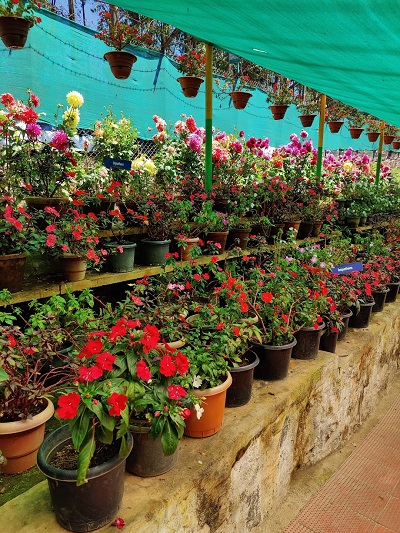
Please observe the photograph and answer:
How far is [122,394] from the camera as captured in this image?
51.4 inches

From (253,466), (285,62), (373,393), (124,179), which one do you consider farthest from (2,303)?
(373,393)

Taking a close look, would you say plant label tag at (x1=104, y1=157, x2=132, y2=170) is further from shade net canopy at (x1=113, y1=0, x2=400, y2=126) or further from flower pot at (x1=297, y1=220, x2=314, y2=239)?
flower pot at (x1=297, y1=220, x2=314, y2=239)

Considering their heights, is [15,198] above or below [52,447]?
above

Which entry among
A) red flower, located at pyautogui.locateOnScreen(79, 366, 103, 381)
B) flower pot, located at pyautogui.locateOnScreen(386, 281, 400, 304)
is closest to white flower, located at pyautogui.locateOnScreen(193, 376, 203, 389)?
red flower, located at pyautogui.locateOnScreen(79, 366, 103, 381)

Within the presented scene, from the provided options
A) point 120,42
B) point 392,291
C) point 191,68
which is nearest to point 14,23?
point 120,42

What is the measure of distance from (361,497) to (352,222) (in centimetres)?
338

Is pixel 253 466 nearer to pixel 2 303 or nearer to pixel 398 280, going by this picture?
pixel 2 303

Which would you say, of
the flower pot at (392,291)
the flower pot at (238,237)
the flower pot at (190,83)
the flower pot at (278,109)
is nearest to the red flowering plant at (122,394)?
the flower pot at (238,237)

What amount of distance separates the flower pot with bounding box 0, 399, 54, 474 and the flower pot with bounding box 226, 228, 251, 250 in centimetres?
207

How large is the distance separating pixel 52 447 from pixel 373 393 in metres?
2.64

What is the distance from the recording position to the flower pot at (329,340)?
2.77 m

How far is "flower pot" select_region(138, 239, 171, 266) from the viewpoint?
8.87 feet

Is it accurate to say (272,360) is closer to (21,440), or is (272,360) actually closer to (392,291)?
(21,440)

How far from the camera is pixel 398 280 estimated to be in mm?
4113
